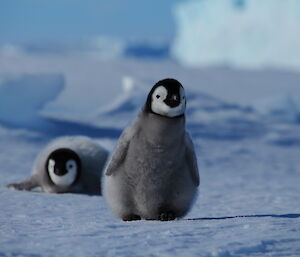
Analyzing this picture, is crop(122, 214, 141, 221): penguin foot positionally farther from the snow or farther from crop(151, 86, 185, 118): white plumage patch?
the snow

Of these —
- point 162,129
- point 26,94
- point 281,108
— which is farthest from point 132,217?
point 281,108

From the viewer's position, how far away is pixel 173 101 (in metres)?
2.69

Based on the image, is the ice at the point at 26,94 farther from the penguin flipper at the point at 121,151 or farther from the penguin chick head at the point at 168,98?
the penguin chick head at the point at 168,98

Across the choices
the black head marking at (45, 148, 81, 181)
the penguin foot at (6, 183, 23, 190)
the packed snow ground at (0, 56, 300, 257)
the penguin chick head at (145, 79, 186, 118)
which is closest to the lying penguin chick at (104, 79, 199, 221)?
the penguin chick head at (145, 79, 186, 118)

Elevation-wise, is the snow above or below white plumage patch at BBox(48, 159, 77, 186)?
above

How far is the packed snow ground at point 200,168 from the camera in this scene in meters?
2.30

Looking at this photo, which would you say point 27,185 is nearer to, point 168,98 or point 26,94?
point 168,98

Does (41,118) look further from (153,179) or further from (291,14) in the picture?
(291,14)

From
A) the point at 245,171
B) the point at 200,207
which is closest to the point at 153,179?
the point at 200,207

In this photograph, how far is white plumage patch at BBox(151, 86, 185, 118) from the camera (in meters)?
2.69

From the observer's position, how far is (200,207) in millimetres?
3951

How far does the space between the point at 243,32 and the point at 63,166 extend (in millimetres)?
22134

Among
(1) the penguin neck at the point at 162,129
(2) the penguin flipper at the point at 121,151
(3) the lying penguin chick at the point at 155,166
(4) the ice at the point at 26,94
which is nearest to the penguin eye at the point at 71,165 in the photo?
(3) the lying penguin chick at the point at 155,166

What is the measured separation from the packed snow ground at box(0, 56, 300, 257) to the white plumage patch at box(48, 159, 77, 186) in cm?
22
